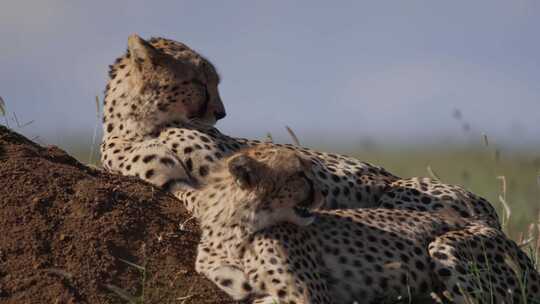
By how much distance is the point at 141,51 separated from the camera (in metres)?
5.68

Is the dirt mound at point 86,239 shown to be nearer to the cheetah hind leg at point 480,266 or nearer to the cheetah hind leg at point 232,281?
the cheetah hind leg at point 232,281

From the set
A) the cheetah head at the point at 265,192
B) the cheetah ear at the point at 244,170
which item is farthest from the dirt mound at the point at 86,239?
the cheetah ear at the point at 244,170

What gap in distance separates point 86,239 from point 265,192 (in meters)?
0.76

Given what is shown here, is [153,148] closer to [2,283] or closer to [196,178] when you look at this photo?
[196,178]

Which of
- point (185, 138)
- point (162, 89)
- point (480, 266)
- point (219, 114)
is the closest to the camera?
point (480, 266)

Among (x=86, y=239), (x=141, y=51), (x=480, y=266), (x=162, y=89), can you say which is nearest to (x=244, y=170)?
(x=86, y=239)

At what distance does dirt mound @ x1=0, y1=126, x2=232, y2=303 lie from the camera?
4066 millimetres

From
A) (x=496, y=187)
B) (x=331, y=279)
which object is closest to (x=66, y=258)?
(x=331, y=279)

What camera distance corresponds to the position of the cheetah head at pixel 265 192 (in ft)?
13.7

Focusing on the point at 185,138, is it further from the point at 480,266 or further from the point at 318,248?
the point at 480,266

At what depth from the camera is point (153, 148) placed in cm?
535

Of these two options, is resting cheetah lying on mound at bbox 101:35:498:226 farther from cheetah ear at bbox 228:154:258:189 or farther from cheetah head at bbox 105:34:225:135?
cheetah ear at bbox 228:154:258:189

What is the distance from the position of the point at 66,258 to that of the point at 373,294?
4.12 ft

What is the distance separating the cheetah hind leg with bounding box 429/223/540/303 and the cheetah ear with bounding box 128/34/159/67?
1.90 metres
